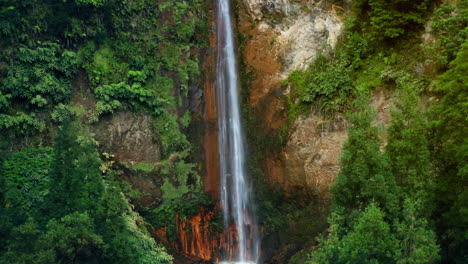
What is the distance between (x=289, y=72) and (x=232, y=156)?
17.0ft

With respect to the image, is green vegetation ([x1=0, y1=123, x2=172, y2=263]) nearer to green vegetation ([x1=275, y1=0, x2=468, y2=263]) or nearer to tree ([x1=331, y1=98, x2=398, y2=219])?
green vegetation ([x1=275, y1=0, x2=468, y2=263])

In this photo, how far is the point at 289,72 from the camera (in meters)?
22.0

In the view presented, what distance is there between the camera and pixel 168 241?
2053 centimetres

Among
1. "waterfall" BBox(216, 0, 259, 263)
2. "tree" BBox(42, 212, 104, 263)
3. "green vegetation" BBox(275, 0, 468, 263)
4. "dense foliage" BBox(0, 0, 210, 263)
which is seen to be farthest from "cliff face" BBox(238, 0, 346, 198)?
"tree" BBox(42, 212, 104, 263)

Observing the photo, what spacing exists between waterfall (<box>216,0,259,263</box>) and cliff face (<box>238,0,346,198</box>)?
918 mm

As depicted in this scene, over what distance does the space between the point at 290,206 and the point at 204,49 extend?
9722 millimetres

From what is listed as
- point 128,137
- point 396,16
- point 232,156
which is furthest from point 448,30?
point 128,137

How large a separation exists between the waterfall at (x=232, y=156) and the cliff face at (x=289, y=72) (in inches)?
36.1

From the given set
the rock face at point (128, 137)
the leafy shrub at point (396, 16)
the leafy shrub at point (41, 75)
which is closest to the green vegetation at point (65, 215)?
the leafy shrub at point (41, 75)

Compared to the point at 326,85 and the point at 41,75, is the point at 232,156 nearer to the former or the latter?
the point at 326,85

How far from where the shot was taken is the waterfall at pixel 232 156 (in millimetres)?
21109

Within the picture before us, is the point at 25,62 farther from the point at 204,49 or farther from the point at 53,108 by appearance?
the point at 204,49

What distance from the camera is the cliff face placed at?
1894 cm

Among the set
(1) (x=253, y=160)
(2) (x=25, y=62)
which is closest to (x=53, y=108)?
(2) (x=25, y=62)
